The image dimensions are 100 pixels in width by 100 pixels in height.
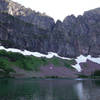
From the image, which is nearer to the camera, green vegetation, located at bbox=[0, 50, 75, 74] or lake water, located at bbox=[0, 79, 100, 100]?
lake water, located at bbox=[0, 79, 100, 100]

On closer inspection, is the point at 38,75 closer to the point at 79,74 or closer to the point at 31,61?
the point at 31,61

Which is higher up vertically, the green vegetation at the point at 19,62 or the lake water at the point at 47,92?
the green vegetation at the point at 19,62

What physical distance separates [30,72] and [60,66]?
141 feet

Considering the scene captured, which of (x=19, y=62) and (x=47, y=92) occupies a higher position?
(x=19, y=62)

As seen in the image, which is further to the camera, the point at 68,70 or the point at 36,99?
the point at 68,70

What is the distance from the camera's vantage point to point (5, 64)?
151375mm

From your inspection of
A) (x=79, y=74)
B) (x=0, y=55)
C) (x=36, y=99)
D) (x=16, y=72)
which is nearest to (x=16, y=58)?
(x=0, y=55)

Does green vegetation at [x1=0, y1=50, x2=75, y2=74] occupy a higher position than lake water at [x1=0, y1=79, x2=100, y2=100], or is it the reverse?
green vegetation at [x1=0, y1=50, x2=75, y2=74]

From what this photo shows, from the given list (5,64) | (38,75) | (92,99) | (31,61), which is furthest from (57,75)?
(92,99)

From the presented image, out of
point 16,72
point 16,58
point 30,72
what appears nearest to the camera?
point 16,72

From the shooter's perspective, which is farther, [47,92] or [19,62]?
[19,62]

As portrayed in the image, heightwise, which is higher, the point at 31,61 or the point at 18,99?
the point at 31,61

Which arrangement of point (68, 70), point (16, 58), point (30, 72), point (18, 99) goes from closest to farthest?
point (18, 99) < point (30, 72) < point (16, 58) < point (68, 70)

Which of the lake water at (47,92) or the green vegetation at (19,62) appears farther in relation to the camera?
the green vegetation at (19,62)
